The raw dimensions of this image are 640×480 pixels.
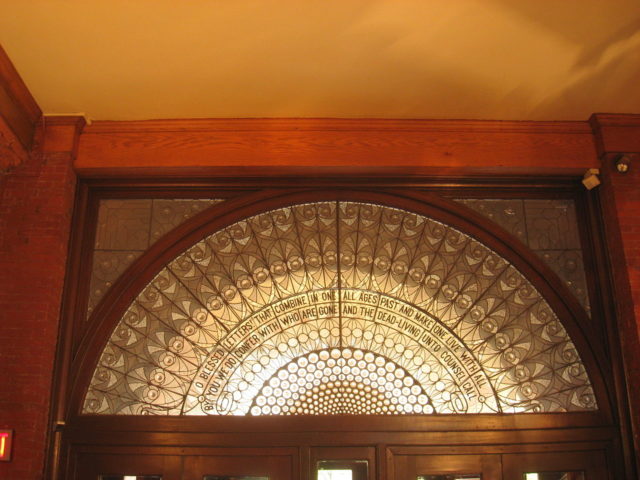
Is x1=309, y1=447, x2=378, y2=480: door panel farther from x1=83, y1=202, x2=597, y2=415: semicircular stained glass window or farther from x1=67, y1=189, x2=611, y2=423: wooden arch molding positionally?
x1=67, y1=189, x2=611, y2=423: wooden arch molding

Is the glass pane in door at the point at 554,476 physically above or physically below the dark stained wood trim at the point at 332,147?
below

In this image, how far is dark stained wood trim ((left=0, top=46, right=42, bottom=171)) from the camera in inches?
143

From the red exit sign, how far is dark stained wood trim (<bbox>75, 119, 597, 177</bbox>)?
1.53m

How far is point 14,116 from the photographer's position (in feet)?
12.4

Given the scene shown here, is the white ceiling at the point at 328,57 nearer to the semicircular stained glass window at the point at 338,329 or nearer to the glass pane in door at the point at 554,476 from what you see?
the semicircular stained glass window at the point at 338,329

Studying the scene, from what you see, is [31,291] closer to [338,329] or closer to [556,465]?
[338,329]

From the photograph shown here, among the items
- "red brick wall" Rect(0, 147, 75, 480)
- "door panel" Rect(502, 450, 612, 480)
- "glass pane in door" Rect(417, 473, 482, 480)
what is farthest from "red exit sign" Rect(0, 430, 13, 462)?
"door panel" Rect(502, 450, 612, 480)

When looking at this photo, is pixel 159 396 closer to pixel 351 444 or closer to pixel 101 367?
pixel 101 367

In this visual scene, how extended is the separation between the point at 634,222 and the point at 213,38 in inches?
99.7

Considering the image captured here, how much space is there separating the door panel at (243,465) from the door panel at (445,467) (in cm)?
58

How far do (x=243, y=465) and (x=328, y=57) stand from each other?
2.21 metres

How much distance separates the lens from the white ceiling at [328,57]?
10.7 ft

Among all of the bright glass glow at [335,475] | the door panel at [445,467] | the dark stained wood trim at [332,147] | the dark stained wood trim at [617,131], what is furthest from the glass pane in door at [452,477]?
the dark stained wood trim at [617,131]

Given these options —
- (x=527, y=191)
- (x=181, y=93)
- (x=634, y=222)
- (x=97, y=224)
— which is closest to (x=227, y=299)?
(x=97, y=224)
